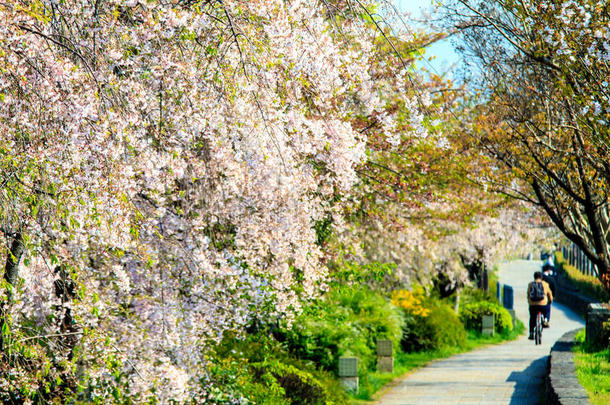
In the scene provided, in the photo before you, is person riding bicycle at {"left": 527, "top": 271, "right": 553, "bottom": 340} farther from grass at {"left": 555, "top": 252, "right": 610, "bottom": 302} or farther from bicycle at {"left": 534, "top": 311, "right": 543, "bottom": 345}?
grass at {"left": 555, "top": 252, "right": 610, "bottom": 302}

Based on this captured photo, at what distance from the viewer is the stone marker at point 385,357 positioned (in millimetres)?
16391

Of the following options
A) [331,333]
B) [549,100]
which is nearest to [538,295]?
[331,333]

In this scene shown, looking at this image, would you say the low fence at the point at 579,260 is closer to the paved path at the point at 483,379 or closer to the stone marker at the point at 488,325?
the stone marker at the point at 488,325

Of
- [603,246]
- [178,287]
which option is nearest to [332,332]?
[603,246]

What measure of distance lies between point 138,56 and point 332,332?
849 centimetres

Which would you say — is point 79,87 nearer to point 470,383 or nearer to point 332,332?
point 332,332

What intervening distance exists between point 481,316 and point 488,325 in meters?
0.89

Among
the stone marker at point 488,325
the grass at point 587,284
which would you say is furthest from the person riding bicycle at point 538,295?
the grass at point 587,284

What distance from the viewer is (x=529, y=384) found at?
14305 mm

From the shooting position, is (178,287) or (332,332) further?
(332,332)

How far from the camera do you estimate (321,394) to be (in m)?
10.6

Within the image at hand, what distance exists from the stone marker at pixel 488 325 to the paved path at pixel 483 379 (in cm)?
102

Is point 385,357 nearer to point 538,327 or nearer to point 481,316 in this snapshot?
point 538,327

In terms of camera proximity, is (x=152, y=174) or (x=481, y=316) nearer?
(x=152, y=174)
